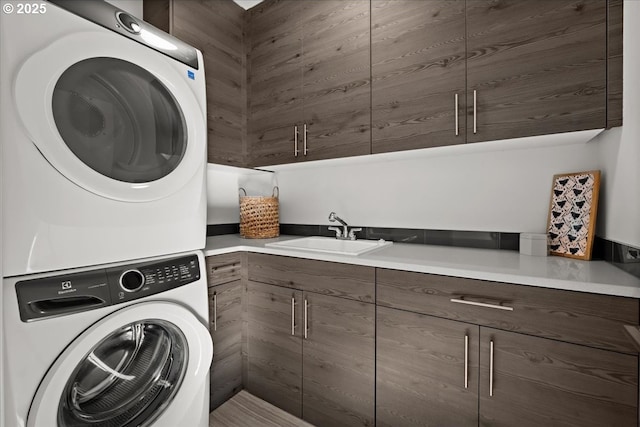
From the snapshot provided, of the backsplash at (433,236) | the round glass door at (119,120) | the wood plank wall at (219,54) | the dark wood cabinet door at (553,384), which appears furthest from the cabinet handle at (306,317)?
the wood plank wall at (219,54)

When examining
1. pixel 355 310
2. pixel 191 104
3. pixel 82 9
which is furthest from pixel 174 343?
pixel 82 9

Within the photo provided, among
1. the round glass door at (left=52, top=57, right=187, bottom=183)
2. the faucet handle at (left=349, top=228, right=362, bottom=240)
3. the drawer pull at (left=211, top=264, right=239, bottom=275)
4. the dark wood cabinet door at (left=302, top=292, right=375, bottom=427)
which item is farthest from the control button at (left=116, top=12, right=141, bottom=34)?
the faucet handle at (left=349, top=228, right=362, bottom=240)

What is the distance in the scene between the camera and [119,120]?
113cm

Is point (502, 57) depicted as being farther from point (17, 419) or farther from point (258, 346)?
point (17, 419)

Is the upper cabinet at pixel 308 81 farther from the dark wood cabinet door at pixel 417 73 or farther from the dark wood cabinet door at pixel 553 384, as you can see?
the dark wood cabinet door at pixel 553 384

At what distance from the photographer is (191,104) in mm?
1344

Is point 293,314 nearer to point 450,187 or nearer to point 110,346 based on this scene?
point 110,346

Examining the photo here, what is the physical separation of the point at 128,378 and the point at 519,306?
152cm

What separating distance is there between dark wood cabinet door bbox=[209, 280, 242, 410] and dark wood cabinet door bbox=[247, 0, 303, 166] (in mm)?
897

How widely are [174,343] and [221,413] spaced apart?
655 mm

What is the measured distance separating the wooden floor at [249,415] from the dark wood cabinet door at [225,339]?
5 centimetres

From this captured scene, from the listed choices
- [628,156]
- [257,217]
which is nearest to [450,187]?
[628,156]

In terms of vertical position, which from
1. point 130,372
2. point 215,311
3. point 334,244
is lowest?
point 130,372

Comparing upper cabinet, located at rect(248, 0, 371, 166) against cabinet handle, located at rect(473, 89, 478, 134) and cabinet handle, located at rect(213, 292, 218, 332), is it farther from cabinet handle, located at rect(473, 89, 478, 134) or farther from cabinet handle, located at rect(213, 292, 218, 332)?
cabinet handle, located at rect(213, 292, 218, 332)
